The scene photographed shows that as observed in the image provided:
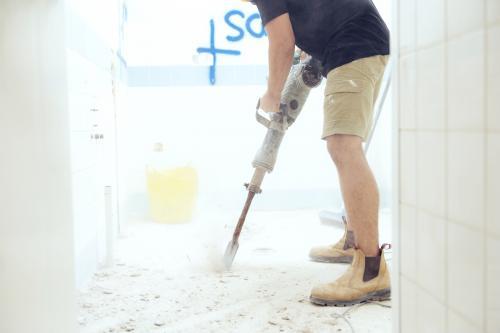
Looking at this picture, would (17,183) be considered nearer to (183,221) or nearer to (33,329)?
(33,329)

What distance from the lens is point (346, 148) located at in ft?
4.65

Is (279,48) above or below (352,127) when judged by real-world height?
above

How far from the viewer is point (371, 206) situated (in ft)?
4.59

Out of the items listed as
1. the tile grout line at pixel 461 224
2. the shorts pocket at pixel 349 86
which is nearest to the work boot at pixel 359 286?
the shorts pocket at pixel 349 86

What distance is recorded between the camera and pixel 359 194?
1.40 m

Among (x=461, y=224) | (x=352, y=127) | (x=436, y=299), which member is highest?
(x=352, y=127)

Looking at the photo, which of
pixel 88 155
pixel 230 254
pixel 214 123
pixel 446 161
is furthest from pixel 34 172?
pixel 214 123

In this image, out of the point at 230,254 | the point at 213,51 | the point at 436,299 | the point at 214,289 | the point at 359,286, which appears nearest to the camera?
the point at 436,299

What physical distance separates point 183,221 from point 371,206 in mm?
1519

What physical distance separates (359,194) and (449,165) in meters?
0.83

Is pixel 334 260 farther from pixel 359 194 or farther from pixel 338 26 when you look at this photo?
pixel 338 26

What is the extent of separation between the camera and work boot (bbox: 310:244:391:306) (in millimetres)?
1363

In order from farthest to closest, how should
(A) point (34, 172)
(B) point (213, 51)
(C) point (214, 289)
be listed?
(B) point (213, 51)
(C) point (214, 289)
(A) point (34, 172)

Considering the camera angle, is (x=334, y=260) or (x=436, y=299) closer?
(x=436, y=299)
